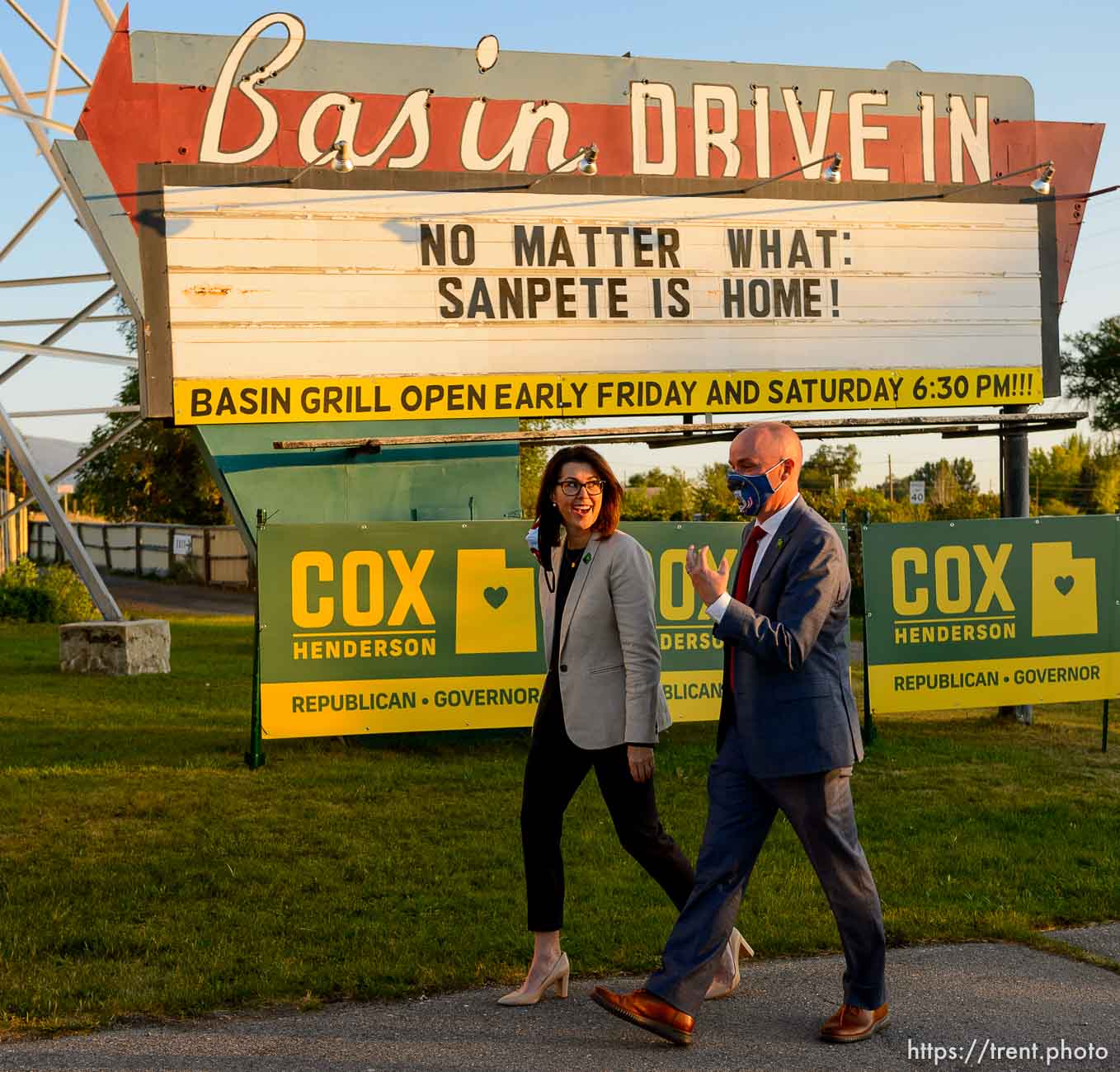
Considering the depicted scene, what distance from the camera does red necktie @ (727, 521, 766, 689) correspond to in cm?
501

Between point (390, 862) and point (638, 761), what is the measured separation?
2546 mm

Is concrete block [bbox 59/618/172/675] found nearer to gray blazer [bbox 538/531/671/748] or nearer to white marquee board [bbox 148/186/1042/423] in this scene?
white marquee board [bbox 148/186/1042/423]

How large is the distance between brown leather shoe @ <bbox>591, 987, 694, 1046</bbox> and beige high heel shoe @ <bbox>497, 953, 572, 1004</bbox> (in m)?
0.45

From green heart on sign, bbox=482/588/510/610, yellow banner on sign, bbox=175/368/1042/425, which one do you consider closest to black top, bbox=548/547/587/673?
green heart on sign, bbox=482/588/510/610

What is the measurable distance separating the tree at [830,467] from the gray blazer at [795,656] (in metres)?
54.8

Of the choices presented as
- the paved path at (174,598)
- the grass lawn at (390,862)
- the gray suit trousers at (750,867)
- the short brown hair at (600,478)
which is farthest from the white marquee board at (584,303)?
the paved path at (174,598)

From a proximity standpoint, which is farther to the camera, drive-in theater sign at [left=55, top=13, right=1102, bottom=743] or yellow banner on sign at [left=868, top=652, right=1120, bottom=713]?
drive-in theater sign at [left=55, top=13, right=1102, bottom=743]

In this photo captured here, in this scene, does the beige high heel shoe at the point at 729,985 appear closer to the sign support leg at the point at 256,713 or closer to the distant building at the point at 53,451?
the sign support leg at the point at 256,713

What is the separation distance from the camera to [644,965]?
5.61 m

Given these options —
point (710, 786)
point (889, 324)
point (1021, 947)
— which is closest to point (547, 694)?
point (710, 786)

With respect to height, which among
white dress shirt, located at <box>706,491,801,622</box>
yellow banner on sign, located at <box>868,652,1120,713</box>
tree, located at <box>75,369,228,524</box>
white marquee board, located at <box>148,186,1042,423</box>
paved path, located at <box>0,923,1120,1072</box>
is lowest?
paved path, located at <box>0,923,1120,1072</box>

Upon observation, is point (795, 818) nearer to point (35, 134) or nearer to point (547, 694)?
point (547, 694)

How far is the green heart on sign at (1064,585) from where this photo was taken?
36.5 ft

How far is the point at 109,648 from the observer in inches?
613
